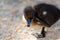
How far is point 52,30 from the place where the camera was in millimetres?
1969

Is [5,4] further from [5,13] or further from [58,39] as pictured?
[58,39]

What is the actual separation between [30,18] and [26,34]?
0.82 ft

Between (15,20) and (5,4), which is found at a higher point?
(5,4)

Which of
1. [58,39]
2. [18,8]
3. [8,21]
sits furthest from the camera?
[18,8]

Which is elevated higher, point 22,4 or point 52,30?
point 22,4

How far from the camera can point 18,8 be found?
2.27 meters

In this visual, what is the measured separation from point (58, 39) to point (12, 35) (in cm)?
48

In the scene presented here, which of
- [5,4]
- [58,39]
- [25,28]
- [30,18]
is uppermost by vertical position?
[5,4]

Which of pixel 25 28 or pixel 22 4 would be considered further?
pixel 22 4

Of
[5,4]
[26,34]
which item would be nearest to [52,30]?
[26,34]

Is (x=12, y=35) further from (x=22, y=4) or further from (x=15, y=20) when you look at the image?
(x=22, y=4)

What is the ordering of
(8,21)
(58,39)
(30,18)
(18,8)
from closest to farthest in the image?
(30,18) → (58,39) → (8,21) → (18,8)

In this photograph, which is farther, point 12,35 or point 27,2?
point 27,2

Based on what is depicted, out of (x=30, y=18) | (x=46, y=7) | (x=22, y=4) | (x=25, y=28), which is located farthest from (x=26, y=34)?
(x=22, y=4)
